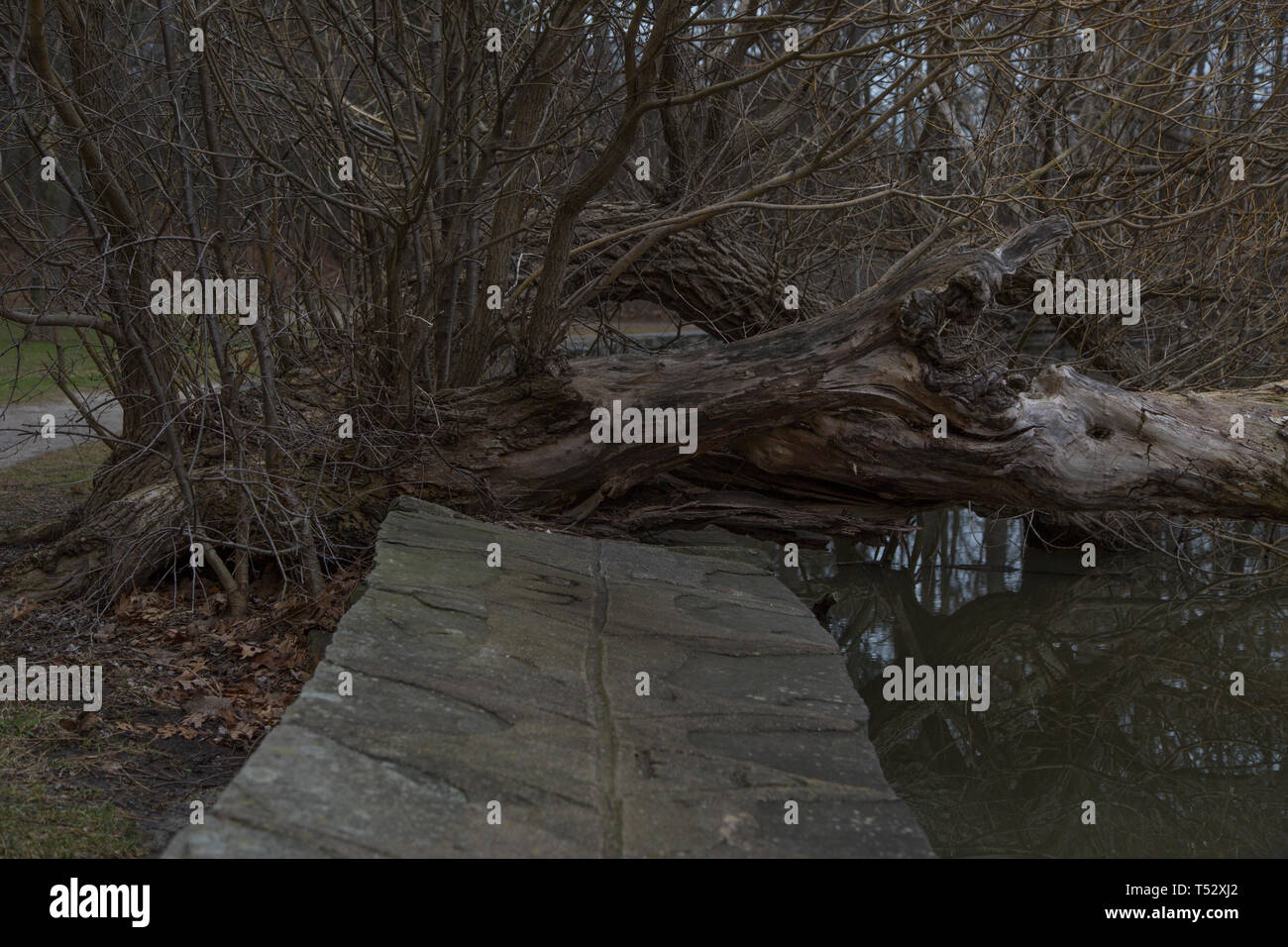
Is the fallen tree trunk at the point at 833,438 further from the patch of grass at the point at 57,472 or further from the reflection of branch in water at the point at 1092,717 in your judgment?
the patch of grass at the point at 57,472

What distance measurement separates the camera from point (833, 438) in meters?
6.41

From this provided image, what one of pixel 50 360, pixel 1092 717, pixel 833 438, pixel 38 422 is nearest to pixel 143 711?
pixel 50 360

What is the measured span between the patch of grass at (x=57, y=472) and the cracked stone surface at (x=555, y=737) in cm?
590

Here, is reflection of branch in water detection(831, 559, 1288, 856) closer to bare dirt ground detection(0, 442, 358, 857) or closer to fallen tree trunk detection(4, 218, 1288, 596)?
fallen tree trunk detection(4, 218, 1288, 596)

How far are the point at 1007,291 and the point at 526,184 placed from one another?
3.60m

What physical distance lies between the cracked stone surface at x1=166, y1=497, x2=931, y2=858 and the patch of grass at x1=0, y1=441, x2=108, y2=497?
5.90 meters

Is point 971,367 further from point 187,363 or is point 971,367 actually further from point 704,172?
point 187,363

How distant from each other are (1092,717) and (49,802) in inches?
233

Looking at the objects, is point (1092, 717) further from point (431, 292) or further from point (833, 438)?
point (431, 292)

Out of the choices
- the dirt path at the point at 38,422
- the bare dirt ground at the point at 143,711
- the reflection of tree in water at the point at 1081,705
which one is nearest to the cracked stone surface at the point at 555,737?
the bare dirt ground at the point at 143,711

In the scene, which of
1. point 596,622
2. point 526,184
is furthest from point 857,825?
point 526,184

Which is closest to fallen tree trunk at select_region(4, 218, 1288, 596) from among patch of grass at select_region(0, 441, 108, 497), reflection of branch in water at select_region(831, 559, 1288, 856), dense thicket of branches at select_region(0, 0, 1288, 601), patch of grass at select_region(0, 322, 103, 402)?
dense thicket of branches at select_region(0, 0, 1288, 601)

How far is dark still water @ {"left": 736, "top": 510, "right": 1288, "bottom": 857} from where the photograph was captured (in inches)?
230

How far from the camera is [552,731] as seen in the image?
332 cm
